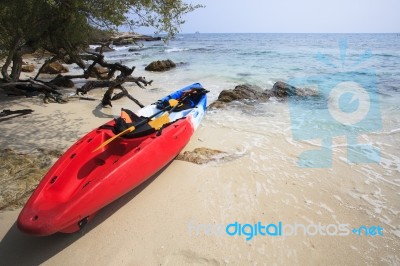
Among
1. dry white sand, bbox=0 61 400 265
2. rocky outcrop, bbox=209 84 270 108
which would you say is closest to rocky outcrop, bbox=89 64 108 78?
rocky outcrop, bbox=209 84 270 108

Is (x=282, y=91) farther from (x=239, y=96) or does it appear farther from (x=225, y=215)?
(x=225, y=215)

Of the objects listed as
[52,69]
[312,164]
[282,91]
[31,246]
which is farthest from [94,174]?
[52,69]

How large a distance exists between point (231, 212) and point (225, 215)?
0.41 ft

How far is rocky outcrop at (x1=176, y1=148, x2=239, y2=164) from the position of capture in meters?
5.41

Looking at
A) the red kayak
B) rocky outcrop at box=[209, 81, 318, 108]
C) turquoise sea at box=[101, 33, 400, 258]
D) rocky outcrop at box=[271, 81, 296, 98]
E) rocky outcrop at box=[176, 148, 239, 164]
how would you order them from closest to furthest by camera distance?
the red kayak
turquoise sea at box=[101, 33, 400, 258]
rocky outcrop at box=[176, 148, 239, 164]
rocky outcrop at box=[209, 81, 318, 108]
rocky outcrop at box=[271, 81, 296, 98]

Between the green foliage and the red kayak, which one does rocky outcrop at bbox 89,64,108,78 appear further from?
the red kayak

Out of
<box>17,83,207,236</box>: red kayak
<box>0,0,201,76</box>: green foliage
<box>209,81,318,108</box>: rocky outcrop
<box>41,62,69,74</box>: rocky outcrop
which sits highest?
<box>0,0,201,76</box>: green foliage

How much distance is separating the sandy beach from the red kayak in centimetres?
38

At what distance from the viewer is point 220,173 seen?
5020 mm

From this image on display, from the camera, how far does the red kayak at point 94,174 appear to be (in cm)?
303

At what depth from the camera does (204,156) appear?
18.2 feet

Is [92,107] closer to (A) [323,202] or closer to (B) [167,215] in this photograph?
(B) [167,215]

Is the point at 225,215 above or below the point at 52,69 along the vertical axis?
above

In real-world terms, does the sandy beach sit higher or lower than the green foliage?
Answer: lower
